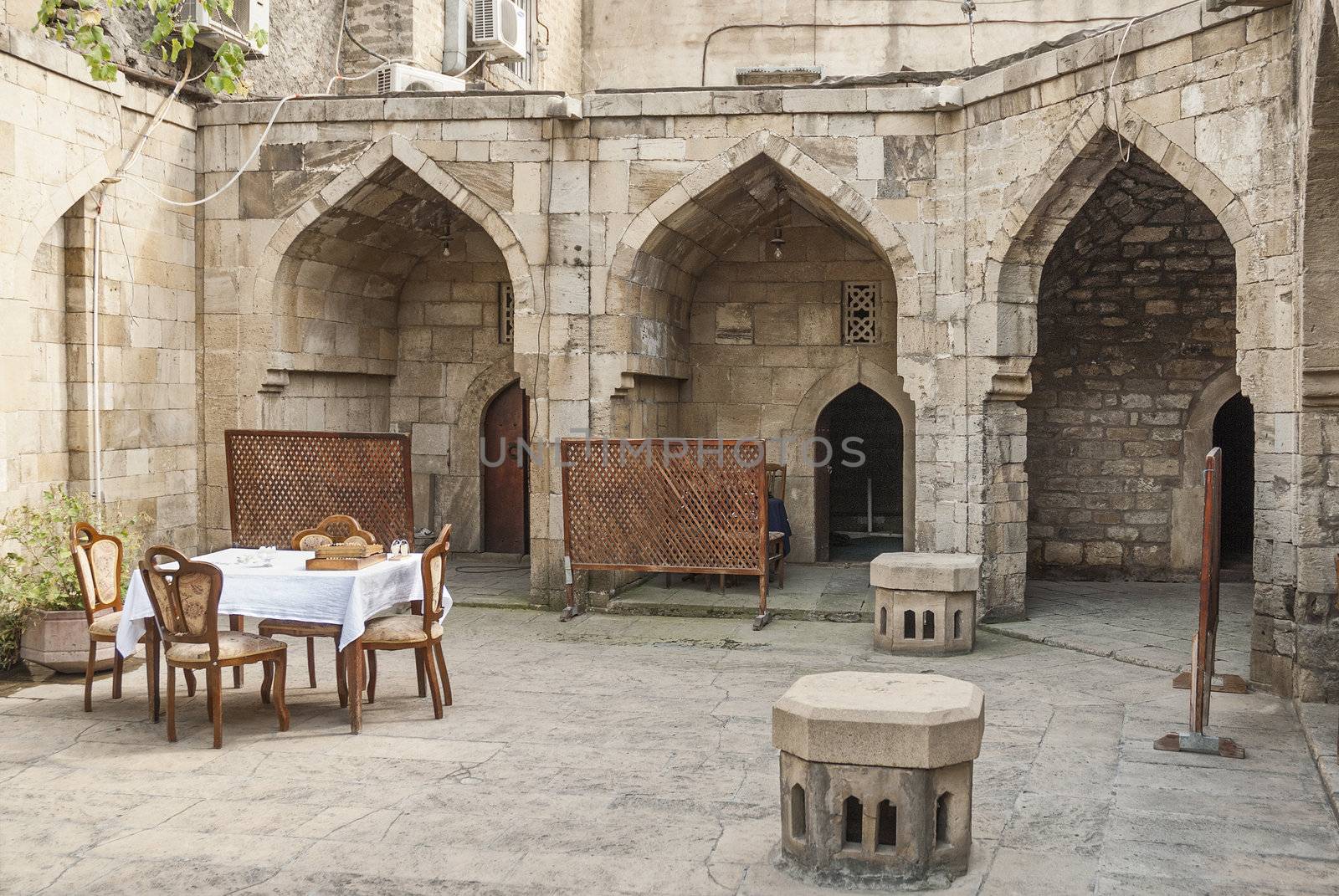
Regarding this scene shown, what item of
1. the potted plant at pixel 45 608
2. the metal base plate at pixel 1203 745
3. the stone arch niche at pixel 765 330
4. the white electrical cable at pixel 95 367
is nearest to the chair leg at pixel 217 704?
the potted plant at pixel 45 608

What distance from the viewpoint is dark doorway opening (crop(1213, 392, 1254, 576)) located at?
1206 cm

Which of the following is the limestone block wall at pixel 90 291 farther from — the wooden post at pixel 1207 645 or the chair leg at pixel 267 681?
the wooden post at pixel 1207 645

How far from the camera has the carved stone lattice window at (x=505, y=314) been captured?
37.2 feet

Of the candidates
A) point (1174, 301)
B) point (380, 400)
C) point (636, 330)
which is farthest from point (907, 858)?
point (380, 400)

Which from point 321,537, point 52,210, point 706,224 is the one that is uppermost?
point 706,224

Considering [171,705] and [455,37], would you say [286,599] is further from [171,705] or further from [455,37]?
[455,37]

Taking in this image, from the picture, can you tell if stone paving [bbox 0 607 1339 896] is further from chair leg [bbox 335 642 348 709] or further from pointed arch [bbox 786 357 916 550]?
pointed arch [bbox 786 357 916 550]

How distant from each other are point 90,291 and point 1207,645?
6.97 metres

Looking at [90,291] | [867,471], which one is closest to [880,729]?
→ [90,291]

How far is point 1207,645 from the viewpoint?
215 inches

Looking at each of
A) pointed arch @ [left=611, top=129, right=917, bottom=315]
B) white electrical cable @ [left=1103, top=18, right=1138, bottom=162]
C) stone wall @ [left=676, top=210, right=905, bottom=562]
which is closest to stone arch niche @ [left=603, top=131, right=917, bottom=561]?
stone wall @ [left=676, top=210, right=905, bottom=562]

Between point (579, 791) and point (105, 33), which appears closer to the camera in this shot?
point (579, 791)

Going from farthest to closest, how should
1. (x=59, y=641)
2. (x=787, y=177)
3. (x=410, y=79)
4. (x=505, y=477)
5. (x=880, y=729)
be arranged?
(x=505, y=477) < (x=410, y=79) < (x=787, y=177) < (x=59, y=641) < (x=880, y=729)

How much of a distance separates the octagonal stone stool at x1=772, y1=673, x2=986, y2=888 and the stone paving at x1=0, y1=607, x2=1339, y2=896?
136 millimetres
